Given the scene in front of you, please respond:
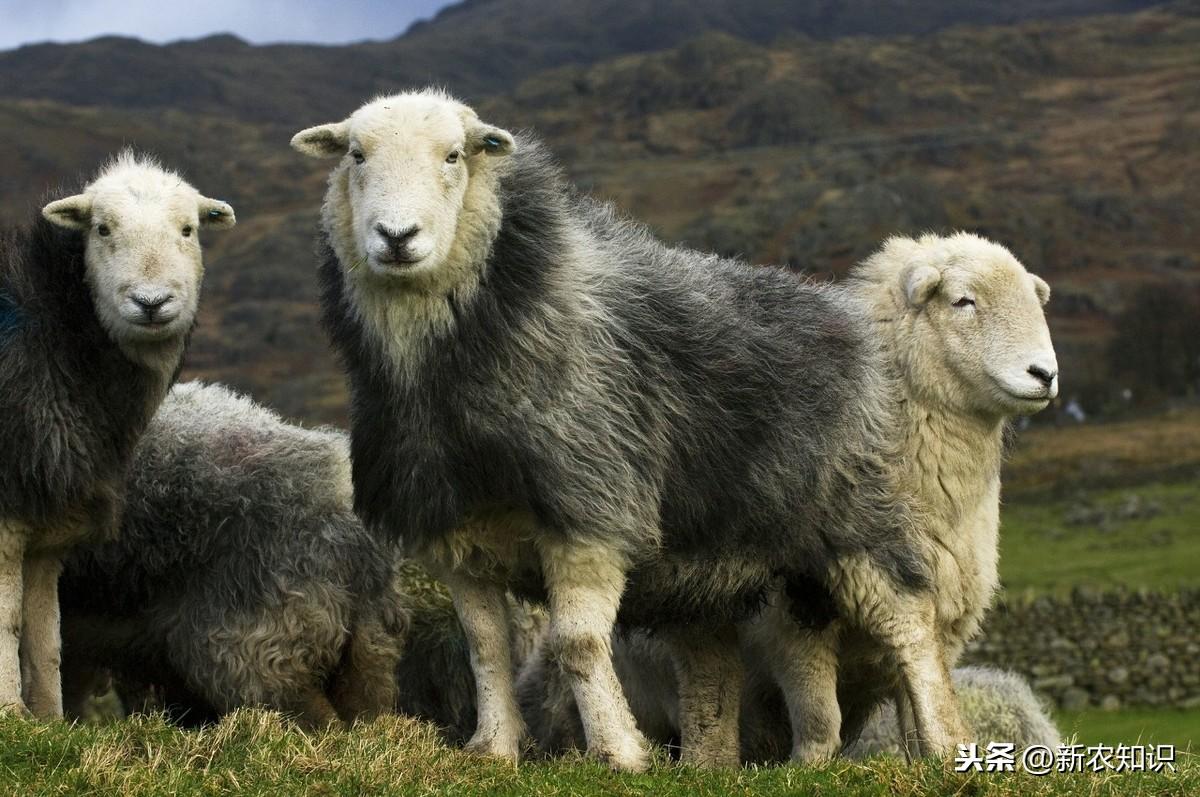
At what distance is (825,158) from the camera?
450ft

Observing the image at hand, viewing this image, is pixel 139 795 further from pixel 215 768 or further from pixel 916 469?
pixel 916 469

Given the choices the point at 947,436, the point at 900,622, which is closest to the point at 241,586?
the point at 900,622

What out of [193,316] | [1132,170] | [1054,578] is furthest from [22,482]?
[1132,170]

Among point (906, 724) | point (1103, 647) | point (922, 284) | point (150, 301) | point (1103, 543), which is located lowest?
point (1103, 543)

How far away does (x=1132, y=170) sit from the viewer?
131875 millimetres

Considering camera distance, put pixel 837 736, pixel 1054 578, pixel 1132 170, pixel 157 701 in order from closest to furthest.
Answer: pixel 837 736 < pixel 157 701 < pixel 1054 578 < pixel 1132 170

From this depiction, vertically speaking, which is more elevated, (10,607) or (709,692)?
(10,607)

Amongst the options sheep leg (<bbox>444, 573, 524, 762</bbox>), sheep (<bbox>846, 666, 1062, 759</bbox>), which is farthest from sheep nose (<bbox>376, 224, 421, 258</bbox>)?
sheep (<bbox>846, 666, 1062, 759</bbox>)

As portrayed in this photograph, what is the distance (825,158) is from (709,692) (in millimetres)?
131328

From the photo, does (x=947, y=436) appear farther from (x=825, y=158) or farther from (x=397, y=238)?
(x=825, y=158)

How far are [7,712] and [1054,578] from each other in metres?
30.8

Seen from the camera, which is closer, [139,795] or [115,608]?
[139,795]

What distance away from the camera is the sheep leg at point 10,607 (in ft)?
27.4

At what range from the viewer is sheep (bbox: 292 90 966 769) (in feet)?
25.3
